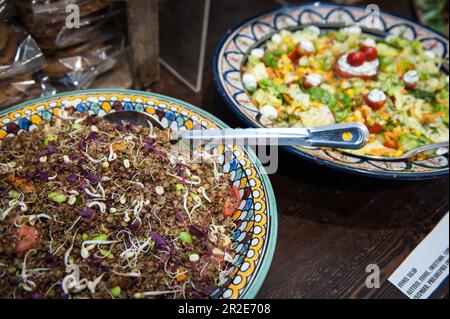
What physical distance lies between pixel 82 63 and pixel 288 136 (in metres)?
0.98

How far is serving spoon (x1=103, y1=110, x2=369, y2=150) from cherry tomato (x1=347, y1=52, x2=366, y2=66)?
845 mm

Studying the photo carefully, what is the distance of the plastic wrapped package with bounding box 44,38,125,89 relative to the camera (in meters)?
1.58

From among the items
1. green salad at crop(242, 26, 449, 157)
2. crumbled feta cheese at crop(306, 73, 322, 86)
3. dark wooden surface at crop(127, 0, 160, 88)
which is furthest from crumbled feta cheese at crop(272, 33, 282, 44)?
dark wooden surface at crop(127, 0, 160, 88)

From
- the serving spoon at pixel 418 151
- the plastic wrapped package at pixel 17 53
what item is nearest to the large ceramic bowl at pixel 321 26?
the serving spoon at pixel 418 151

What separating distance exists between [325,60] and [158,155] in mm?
1214

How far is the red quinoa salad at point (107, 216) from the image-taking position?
984 millimetres

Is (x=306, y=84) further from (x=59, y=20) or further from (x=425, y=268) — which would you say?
(x=59, y=20)

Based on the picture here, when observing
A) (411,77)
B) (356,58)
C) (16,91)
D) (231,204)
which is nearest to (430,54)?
(411,77)

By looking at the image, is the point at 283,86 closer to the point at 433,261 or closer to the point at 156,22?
the point at 156,22

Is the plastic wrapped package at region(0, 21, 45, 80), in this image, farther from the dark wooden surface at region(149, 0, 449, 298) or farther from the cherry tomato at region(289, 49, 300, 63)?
the cherry tomato at region(289, 49, 300, 63)

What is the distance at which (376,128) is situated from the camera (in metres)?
1.74

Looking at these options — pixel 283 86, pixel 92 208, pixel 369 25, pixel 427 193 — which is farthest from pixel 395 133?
pixel 92 208

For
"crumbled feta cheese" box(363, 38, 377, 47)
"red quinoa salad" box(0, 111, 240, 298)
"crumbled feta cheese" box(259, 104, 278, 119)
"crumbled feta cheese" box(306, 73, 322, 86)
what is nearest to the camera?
"red quinoa salad" box(0, 111, 240, 298)

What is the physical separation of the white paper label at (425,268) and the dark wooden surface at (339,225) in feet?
0.08
